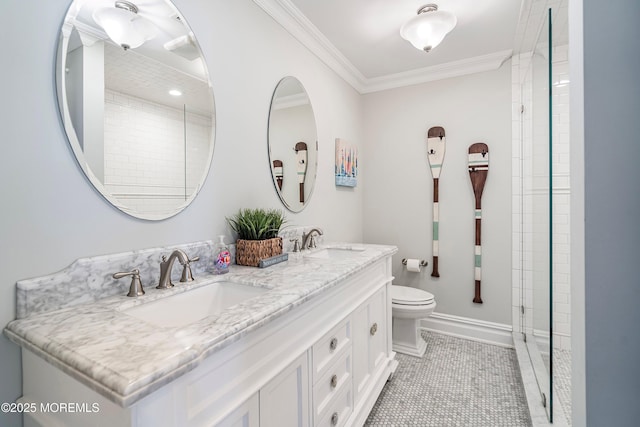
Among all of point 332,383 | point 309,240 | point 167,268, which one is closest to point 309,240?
point 309,240

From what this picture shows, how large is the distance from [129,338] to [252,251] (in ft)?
2.56

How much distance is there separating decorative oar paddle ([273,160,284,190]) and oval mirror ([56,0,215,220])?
1.71ft

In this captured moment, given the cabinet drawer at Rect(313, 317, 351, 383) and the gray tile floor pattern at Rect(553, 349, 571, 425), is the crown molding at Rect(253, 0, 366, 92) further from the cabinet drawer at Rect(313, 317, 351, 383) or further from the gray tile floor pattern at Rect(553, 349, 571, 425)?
the gray tile floor pattern at Rect(553, 349, 571, 425)

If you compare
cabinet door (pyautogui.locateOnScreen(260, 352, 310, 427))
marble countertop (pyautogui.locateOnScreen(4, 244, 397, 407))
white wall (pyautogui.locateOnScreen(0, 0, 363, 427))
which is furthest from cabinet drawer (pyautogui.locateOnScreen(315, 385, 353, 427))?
white wall (pyautogui.locateOnScreen(0, 0, 363, 427))

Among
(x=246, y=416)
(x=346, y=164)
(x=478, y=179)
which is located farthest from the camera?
(x=346, y=164)

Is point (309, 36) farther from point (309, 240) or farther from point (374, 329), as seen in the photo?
point (374, 329)

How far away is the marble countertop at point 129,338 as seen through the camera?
0.51 meters

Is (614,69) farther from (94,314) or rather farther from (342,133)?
(342,133)

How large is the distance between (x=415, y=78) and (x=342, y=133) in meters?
0.93

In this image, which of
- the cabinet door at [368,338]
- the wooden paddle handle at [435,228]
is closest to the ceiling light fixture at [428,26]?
the wooden paddle handle at [435,228]

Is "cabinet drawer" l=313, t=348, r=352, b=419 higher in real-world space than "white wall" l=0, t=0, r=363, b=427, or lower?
lower

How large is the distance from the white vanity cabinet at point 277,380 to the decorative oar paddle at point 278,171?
77 cm

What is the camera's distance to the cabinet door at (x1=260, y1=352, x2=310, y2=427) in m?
0.87

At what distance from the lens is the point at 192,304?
3.65 ft
